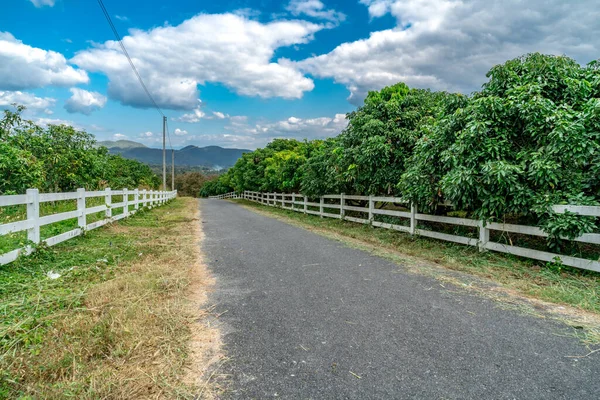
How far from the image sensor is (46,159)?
32.3ft

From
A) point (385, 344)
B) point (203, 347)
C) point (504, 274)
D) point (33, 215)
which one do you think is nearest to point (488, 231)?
point (504, 274)

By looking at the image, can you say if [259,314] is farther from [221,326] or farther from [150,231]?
[150,231]

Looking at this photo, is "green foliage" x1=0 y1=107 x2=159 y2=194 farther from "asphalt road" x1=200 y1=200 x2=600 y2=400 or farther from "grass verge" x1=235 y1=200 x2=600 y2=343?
"grass verge" x1=235 y1=200 x2=600 y2=343

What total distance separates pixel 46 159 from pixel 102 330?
9741mm

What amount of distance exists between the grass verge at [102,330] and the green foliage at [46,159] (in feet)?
11.2

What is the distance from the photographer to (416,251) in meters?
6.45

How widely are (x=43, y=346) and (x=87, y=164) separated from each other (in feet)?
34.9

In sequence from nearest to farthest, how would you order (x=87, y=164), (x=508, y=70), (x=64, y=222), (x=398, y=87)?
(x=508, y=70) < (x=64, y=222) < (x=398, y=87) < (x=87, y=164)

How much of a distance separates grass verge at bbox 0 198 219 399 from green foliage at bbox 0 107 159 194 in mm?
3412

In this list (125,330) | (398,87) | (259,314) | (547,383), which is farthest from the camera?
(398,87)

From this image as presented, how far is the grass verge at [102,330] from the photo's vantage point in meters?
1.98

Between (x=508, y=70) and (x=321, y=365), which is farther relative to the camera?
(x=508, y=70)

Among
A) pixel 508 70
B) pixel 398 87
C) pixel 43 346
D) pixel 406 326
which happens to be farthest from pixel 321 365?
pixel 398 87

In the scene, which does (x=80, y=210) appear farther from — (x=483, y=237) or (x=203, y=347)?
(x=483, y=237)
